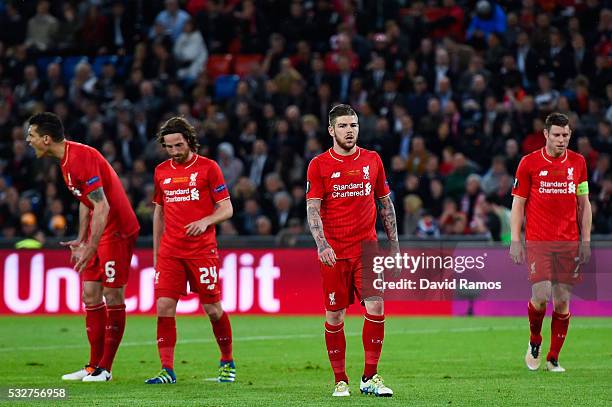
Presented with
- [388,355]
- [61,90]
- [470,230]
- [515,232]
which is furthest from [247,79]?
[515,232]

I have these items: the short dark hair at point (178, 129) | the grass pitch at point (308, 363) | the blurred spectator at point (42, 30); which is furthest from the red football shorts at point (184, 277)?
the blurred spectator at point (42, 30)

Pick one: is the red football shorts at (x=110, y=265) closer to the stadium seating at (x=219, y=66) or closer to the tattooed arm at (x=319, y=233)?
the tattooed arm at (x=319, y=233)

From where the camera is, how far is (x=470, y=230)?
66.8 feet

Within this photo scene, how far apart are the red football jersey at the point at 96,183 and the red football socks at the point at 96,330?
25.8 inches

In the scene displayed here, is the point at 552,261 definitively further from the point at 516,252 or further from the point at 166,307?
the point at 166,307

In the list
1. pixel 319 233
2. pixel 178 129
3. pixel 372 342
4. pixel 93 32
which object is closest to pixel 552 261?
pixel 372 342

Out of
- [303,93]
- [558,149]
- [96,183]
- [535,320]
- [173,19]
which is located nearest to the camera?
[96,183]

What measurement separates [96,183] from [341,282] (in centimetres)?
248

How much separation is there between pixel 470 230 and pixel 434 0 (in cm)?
641

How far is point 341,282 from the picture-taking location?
10.1 metres

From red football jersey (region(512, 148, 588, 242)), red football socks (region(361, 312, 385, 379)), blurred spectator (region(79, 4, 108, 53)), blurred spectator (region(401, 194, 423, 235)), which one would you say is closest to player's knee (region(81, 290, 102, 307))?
red football socks (region(361, 312, 385, 379))

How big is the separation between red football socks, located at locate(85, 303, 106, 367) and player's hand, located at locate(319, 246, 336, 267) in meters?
2.74

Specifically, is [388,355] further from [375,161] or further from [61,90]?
[61,90]

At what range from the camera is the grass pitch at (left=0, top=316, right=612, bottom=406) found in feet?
32.4
